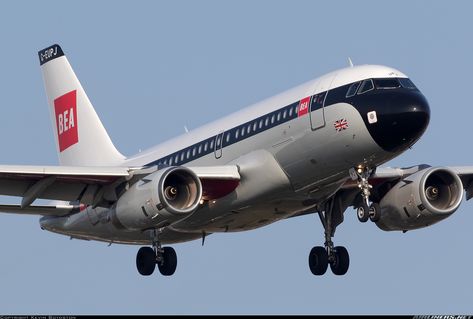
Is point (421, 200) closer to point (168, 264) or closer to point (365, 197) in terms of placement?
point (365, 197)

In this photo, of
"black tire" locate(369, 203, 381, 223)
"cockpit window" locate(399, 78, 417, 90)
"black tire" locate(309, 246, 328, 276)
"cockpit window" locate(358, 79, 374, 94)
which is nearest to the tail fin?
"black tire" locate(309, 246, 328, 276)

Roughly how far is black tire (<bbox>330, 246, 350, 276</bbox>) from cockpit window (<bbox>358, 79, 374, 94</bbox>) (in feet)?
28.3

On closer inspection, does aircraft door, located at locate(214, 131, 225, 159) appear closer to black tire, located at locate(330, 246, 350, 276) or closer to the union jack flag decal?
the union jack flag decal

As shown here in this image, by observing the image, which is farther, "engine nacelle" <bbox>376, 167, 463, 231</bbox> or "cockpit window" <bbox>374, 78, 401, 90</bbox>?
"engine nacelle" <bbox>376, 167, 463, 231</bbox>

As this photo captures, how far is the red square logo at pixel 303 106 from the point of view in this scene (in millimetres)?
46281

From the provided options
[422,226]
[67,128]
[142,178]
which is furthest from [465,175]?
[67,128]

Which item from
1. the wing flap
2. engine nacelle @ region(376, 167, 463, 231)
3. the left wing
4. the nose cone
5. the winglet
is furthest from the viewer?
the winglet

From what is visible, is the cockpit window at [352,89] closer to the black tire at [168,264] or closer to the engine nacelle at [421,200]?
the engine nacelle at [421,200]

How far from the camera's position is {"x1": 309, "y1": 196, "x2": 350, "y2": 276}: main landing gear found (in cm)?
5203

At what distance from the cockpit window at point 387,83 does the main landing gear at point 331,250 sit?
7512 millimetres

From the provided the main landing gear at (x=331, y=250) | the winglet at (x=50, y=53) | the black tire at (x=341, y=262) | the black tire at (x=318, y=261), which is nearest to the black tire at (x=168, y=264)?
the black tire at (x=318, y=261)

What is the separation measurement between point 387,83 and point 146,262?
38.9 ft

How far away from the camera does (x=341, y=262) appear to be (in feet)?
171

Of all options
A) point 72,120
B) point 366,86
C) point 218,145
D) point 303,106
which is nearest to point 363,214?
point 303,106
